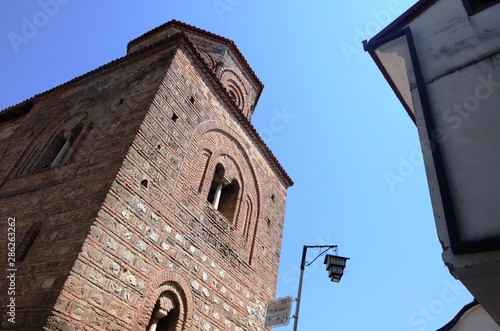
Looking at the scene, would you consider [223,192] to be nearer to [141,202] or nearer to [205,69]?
[205,69]

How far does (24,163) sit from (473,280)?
7.90m

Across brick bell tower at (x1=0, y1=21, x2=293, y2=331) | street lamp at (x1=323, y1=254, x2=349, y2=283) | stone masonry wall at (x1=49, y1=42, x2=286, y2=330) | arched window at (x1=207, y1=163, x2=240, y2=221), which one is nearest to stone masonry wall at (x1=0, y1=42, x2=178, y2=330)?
brick bell tower at (x1=0, y1=21, x2=293, y2=331)

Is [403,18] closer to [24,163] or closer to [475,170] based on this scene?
[475,170]

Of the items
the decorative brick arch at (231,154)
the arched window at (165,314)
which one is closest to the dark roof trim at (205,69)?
the decorative brick arch at (231,154)

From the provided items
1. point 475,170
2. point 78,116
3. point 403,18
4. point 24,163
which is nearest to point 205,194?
point 78,116

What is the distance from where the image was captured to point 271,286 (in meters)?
8.68

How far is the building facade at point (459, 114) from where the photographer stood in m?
2.97

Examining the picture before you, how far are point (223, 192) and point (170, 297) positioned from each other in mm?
3234

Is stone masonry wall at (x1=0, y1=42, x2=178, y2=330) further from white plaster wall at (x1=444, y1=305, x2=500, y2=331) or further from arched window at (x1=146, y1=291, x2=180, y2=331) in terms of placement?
white plaster wall at (x1=444, y1=305, x2=500, y2=331)

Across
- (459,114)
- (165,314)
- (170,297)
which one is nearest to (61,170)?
(170,297)

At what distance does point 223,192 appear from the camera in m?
8.81

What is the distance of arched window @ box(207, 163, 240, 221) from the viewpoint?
8344mm

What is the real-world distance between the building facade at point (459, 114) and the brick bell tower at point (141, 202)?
379 centimetres

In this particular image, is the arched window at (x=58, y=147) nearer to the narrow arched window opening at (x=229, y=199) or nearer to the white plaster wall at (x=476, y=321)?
the narrow arched window opening at (x=229, y=199)
